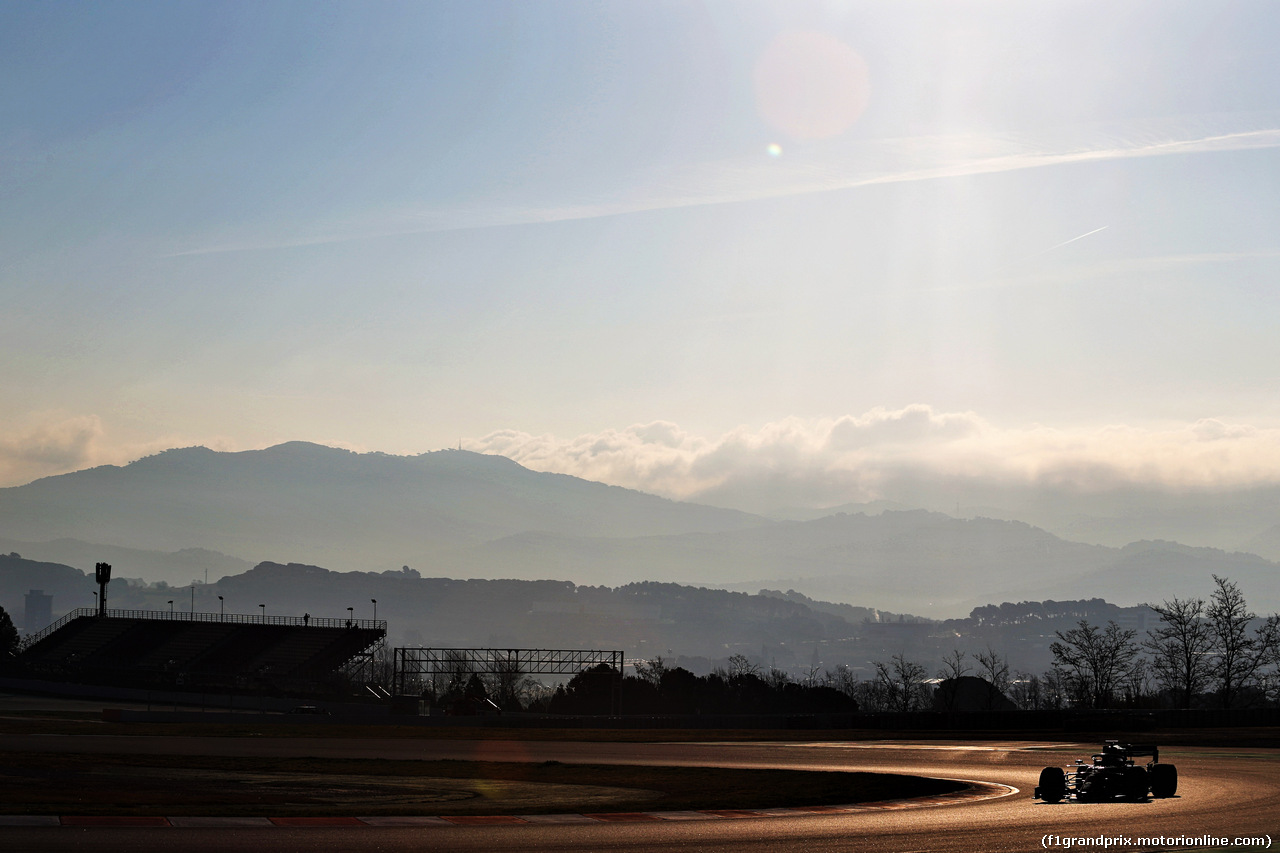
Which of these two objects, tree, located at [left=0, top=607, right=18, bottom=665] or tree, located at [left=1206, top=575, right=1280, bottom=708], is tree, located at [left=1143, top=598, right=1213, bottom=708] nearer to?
tree, located at [left=1206, top=575, right=1280, bottom=708]

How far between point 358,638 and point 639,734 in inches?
2459

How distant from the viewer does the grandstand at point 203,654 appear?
344 ft

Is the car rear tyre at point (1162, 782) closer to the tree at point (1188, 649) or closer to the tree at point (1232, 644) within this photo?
the tree at point (1188, 649)

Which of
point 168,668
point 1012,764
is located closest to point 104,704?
point 168,668

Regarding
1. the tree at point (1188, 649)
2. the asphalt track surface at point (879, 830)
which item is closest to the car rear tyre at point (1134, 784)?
the asphalt track surface at point (879, 830)

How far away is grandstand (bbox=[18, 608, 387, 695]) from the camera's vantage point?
104794mm

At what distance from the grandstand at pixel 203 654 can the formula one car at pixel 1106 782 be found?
86.8 meters

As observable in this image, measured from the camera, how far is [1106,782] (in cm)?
2439

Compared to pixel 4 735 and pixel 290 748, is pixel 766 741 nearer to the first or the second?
pixel 290 748

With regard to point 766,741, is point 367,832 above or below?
above

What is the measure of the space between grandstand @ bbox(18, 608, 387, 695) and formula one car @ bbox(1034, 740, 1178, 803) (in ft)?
285

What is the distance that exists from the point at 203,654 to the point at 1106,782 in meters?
111

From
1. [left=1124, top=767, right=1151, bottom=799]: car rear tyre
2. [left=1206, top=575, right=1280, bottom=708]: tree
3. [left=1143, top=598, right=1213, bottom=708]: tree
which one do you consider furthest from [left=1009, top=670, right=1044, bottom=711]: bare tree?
[left=1124, top=767, right=1151, bottom=799]: car rear tyre

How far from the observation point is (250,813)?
2081cm
